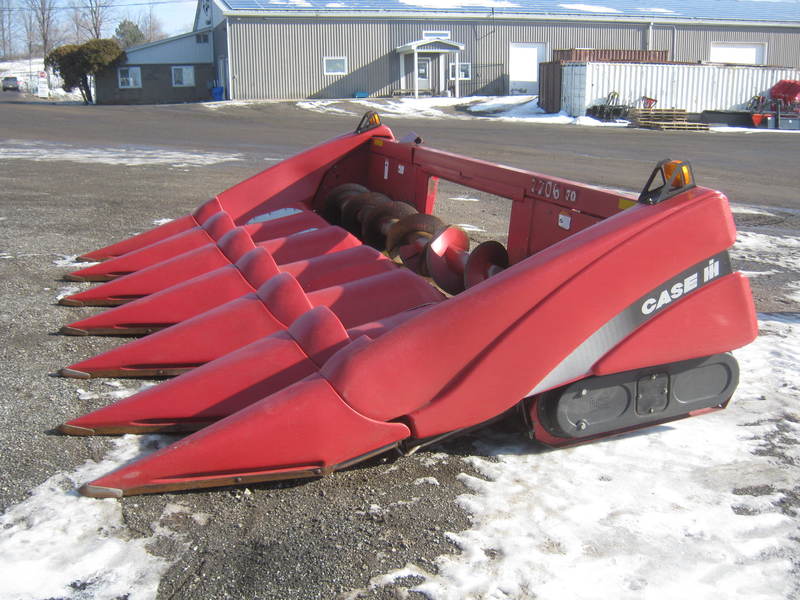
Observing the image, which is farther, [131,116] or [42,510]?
[131,116]

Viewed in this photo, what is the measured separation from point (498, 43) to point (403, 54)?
15.8ft

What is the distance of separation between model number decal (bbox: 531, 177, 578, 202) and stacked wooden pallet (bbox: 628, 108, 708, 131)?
2308 cm

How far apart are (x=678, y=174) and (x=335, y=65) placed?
121 feet

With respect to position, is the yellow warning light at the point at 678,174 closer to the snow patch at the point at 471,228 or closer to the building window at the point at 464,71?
the snow patch at the point at 471,228

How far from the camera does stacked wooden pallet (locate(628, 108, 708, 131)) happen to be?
25.6 m

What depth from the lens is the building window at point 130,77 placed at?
41.5 meters

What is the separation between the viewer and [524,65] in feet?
131

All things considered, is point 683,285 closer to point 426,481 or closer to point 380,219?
point 426,481

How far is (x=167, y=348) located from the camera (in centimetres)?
344

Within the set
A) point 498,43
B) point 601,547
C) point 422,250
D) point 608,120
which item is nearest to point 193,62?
point 498,43

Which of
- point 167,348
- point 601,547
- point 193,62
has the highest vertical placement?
point 193,62

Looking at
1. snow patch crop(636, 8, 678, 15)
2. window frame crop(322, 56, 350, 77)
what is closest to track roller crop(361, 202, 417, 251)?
window frame crop(322, 56, 350, 77)

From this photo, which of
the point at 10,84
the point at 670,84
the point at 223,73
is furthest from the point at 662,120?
the point at 10,84

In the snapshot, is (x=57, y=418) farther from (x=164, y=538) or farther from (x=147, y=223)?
(x=147, y=223)
